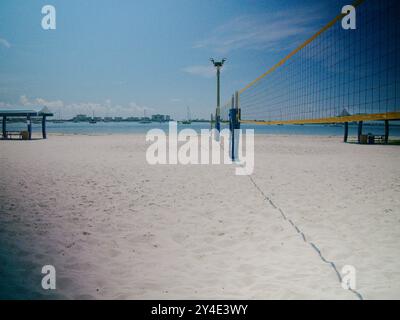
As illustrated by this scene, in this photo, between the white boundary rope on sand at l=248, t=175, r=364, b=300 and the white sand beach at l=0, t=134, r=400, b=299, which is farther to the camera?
the white sand beach at l=0, t=134, r=400, b=299

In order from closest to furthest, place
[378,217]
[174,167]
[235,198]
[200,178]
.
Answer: [378,217]
[235,198]
[200,178]
[174,167]

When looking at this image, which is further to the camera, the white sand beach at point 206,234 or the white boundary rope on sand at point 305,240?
the white sand beach at point 206,234

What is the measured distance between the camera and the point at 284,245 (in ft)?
12.1

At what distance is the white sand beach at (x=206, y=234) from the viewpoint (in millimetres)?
2803

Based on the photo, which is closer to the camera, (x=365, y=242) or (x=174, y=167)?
(x=365, y=242)

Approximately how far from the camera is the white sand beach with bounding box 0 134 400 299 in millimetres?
2803

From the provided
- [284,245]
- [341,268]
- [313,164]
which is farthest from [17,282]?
[313,164]

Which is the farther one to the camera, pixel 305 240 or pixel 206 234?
pixel 206 234

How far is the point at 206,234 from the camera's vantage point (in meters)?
4.05

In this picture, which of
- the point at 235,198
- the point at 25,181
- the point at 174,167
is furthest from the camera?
the point at 174,167

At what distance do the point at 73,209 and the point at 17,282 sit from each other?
7.53ft
